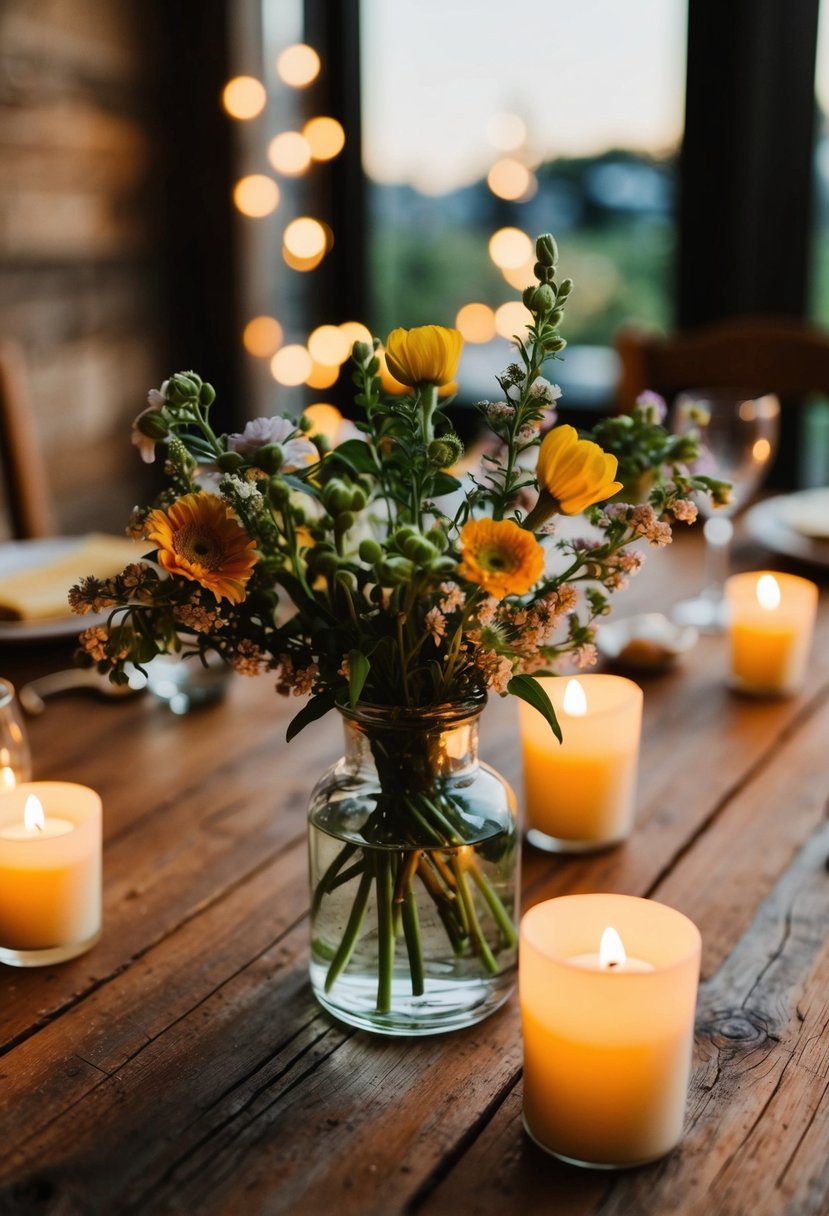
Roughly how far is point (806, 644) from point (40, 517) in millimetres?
1096

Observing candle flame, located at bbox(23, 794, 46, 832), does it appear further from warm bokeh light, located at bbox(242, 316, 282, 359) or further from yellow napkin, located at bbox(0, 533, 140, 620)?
warm bokeh light, located at bbox(242, 316, 282, 359)

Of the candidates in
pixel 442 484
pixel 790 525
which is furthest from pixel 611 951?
pixel 790 525

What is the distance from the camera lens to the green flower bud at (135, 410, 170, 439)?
708mm

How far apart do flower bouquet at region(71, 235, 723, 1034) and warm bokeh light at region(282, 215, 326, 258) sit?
95.8 inches

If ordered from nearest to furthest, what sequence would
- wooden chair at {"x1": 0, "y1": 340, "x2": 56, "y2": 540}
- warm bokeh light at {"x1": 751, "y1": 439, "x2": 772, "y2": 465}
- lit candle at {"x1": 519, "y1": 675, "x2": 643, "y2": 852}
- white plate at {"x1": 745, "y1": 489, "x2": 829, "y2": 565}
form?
lit candle at {"x1": 519, "y1": 675, "x2": 643, "y2": 852} → warm bokeh light at {"x1": 751, "y1": 439, "x2": 772, "y2": 465} → white plate at {"x1": 745, "y1": 489, "x2": 829, "y2": 565} → wooden chair at {"x1": 0, "y1": 340, "x2": 56, "y2": 540}

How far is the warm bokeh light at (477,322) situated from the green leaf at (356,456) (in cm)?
239

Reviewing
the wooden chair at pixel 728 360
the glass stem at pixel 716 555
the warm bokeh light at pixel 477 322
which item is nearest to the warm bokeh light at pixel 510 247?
the warm bokeh light at pixel 477 322

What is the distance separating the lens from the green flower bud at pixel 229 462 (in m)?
0.69

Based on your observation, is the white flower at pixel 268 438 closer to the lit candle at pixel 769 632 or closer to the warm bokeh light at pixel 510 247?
the lit candle at pixel 769 632

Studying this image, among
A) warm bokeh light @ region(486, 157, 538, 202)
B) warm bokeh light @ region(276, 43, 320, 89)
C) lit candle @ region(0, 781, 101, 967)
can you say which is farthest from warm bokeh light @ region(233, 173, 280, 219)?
lit candle @ region(0, 781, 101, 967)

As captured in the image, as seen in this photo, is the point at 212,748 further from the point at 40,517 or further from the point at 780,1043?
the point at 40,517

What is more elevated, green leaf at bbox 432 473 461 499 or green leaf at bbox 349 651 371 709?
green leaf at bbox 432 473 461 499

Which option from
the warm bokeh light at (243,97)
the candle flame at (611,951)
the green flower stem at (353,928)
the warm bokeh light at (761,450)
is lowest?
the green flower stem at (353,928)

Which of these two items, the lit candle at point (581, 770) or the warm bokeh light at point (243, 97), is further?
the warm bokeh light at point (243, 97)
